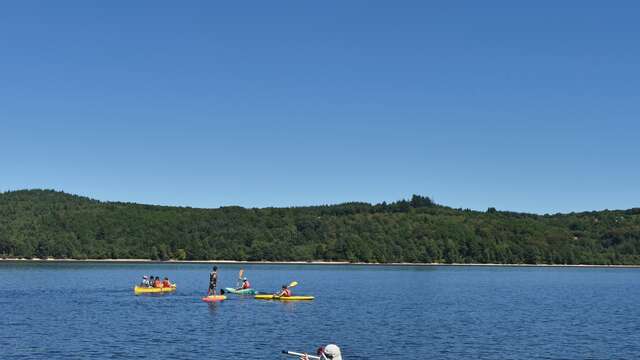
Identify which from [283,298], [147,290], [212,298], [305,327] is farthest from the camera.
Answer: [147,290]

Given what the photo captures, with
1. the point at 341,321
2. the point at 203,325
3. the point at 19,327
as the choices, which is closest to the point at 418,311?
the point at 341,321

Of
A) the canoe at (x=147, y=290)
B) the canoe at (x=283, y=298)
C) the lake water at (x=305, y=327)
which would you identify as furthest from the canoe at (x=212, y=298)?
the canoe at (x=147, y=290)

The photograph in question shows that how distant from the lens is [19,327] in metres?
66.4

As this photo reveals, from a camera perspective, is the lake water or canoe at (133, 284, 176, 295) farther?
canoe at (133, 284, 176, 295)

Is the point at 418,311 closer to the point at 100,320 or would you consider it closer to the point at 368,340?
the point at 368,340

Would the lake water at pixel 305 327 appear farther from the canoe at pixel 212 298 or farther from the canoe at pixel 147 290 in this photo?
the canoe at pixel 147 290

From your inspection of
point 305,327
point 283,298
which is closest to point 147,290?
point 283,298

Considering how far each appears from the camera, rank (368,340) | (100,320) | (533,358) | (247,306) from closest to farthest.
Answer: (533,358) → (368,340) → (100,320) → (247,306)

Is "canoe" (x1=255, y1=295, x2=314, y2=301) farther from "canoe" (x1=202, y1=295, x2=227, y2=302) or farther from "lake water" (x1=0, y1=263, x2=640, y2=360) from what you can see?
"canoe" (x1=202, y1=295, x2=227, y2=302)

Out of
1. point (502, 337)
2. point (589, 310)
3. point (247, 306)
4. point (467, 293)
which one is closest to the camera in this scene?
point (502, 337)

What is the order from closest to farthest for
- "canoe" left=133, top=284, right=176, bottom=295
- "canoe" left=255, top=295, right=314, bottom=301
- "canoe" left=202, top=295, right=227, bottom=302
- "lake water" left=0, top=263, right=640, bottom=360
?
"lake water" left=0, top=263, right=640, bottom=360 → "canoe" left=202, top=295, right=227, bottom=302 → "canoe" left=255, top=295, right=314, bottom=301 → "canoe" left=133, top=284, right=176, bottom=295

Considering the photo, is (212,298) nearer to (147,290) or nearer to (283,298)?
(283,298)

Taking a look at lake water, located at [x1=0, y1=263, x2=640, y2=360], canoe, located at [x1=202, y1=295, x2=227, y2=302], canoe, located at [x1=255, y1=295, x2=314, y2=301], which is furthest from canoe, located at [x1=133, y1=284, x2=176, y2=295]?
canoe, located at [x1=202, y1=295, x2=227, y2=302]

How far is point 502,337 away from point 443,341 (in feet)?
21.2
